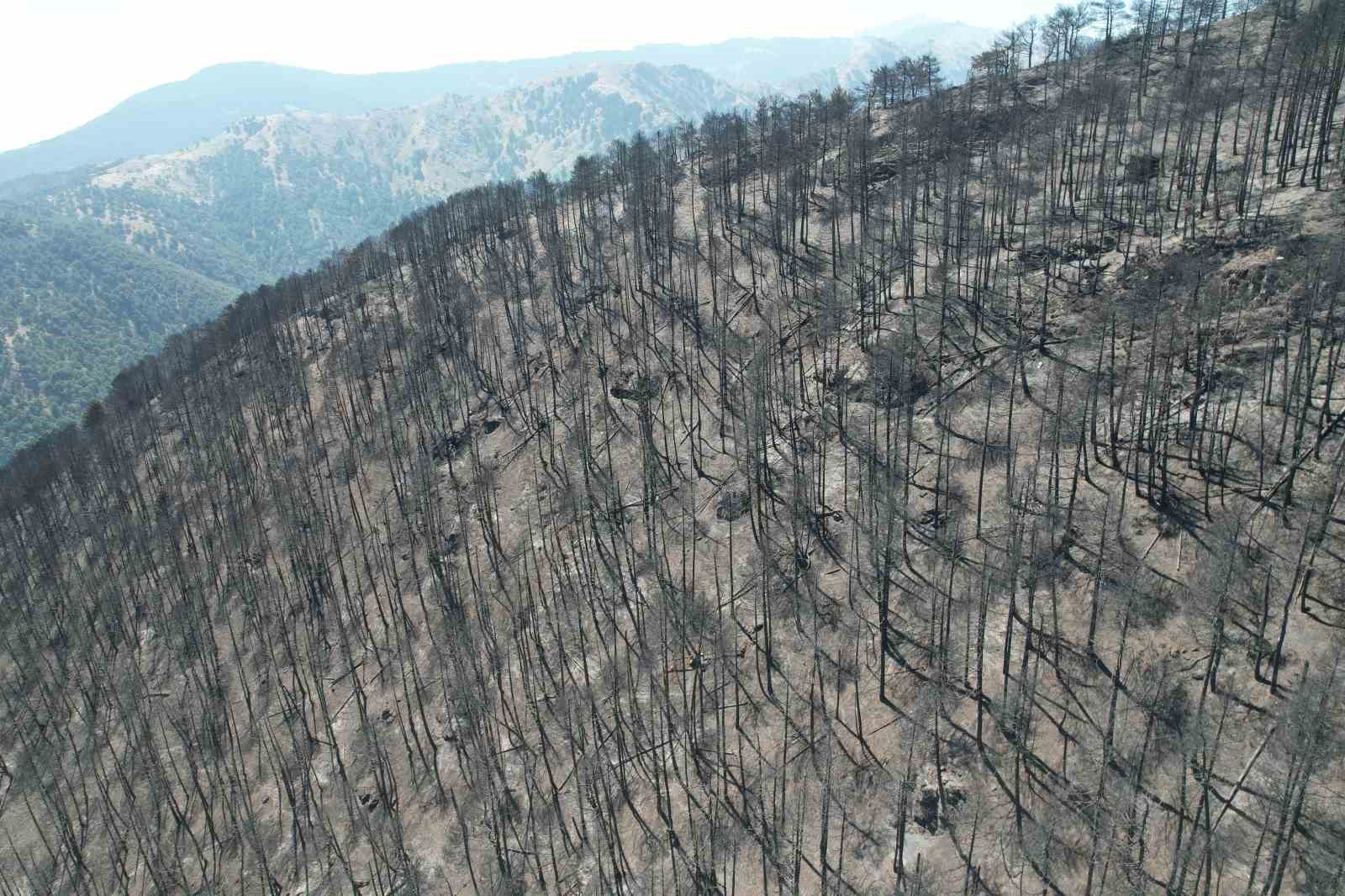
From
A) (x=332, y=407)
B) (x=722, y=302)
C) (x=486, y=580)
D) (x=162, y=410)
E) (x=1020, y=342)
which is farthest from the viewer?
(x=162, y=410)

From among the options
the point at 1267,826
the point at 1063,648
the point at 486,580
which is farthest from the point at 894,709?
the point at 486,580

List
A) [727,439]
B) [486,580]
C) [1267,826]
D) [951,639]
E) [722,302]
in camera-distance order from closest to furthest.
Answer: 1. [1267,826]
2. [951,639]
3. [486,580]
4. [727,439]
5. [722,302]

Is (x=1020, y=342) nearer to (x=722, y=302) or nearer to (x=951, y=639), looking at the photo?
(x=951, y=639)

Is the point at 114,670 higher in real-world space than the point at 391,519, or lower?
lower

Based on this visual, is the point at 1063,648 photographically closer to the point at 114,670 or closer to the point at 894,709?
the point at 894,709

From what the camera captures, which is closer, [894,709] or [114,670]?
[894,709]

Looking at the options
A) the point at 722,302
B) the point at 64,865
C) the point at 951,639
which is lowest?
the point at 64,865

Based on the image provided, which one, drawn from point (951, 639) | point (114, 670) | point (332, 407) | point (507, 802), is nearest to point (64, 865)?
point (114, 670)
